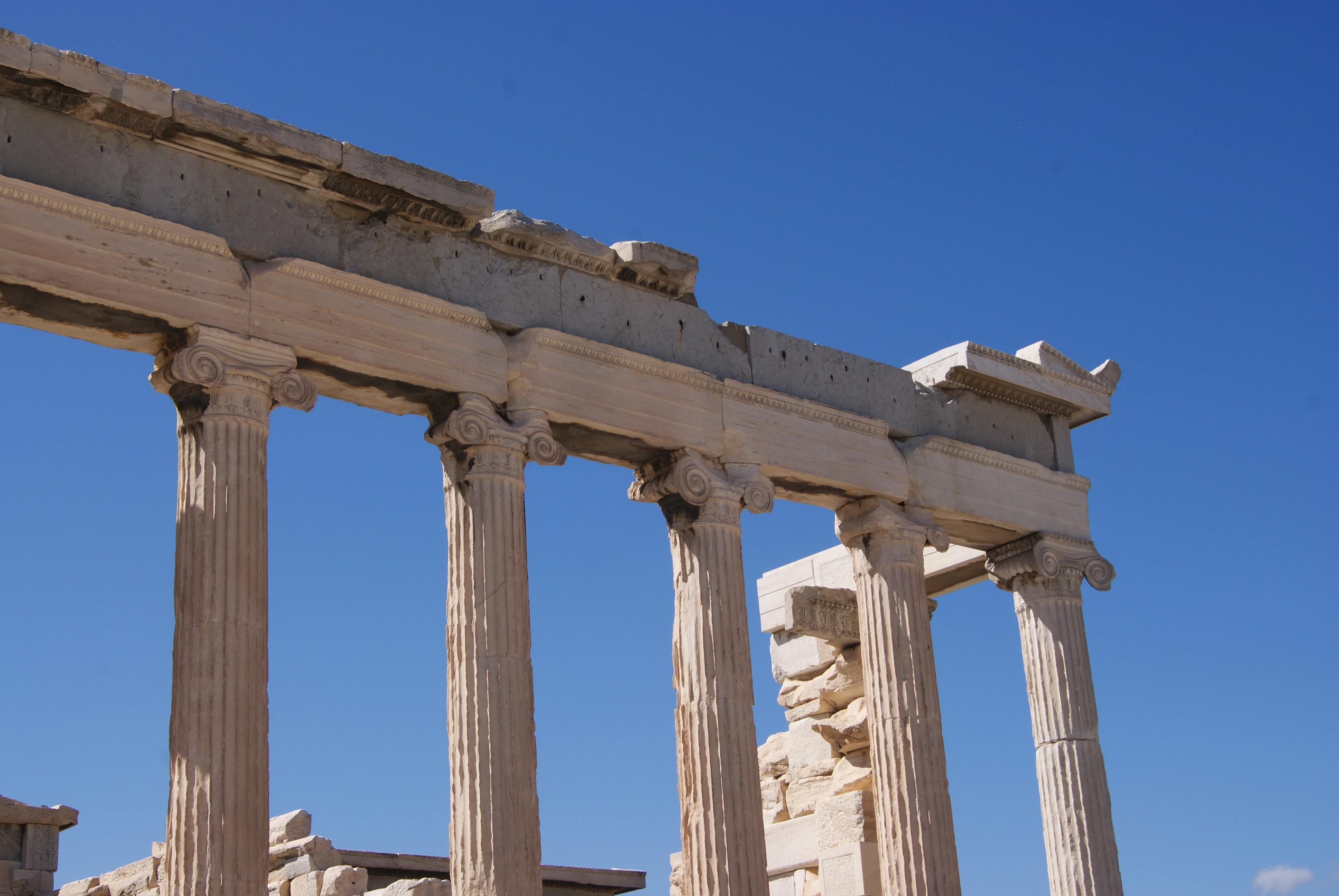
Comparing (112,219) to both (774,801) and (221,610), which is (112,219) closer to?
(221,610)

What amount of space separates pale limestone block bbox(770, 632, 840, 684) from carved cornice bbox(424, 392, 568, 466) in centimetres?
704

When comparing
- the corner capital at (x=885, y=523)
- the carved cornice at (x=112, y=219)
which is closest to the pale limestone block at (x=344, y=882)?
the carved cornice at (x=112, y=219)

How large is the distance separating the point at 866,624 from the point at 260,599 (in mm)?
6468

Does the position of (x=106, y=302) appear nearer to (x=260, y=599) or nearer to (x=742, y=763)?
(x=260, y=599)

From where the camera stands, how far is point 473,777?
13547mm

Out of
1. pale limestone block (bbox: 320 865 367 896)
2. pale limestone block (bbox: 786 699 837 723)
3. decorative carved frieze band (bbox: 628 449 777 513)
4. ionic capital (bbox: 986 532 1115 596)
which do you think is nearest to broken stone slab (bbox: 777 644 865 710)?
pale limestone block (bbox: 786 699 837 723)

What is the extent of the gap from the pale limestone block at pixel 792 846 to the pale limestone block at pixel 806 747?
0.66 metres

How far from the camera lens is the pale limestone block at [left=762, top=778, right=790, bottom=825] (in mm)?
21266

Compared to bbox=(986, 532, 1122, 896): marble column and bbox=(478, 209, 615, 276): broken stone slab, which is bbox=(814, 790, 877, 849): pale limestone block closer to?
bbox=(986, 532, 1122, 896): marble column

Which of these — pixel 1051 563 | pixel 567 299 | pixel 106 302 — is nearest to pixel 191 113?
pixel 106 302

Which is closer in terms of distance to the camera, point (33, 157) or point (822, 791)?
point (33, 157)

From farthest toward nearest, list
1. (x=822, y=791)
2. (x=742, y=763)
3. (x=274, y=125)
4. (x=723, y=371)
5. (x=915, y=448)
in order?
(x=822, y=791)
(x=915, y=448)
(x=723, y=371)
(x=742, y=763)
(x=274, y=125)

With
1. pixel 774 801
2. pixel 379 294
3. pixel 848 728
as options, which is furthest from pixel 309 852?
pixel 774 801

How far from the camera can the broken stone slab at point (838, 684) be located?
20547 millimetres
